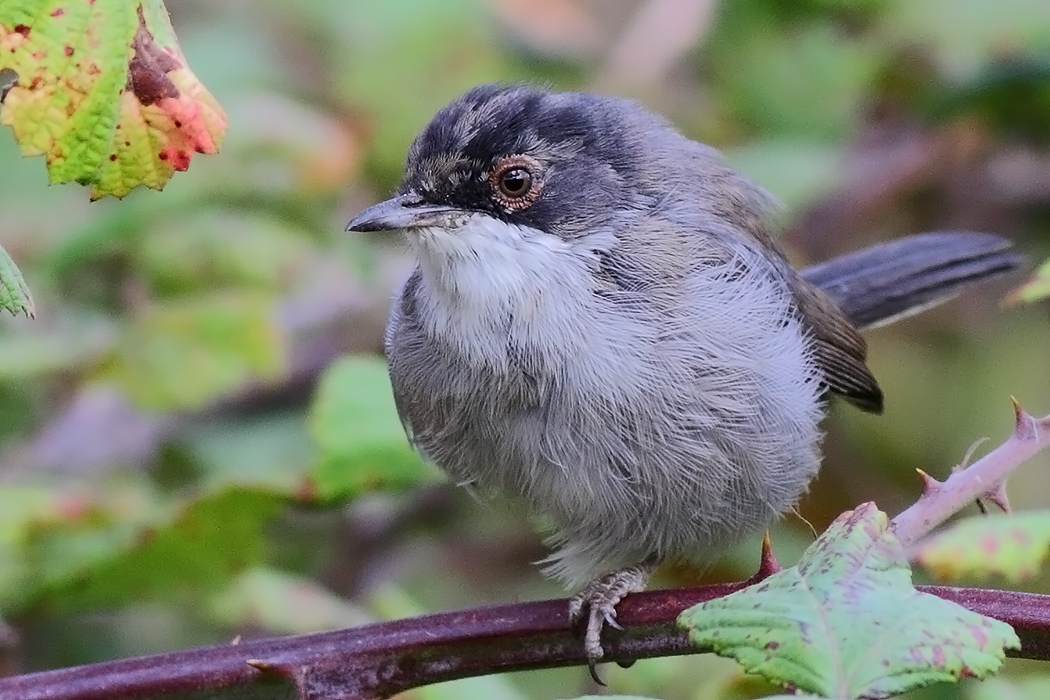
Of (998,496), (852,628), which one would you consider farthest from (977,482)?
(852,628)

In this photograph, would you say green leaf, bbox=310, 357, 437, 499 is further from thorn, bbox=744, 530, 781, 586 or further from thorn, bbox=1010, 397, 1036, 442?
thorn, bbox=1010, 397, 1036, 442

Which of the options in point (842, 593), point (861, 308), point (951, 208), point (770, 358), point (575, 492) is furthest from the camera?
Answer: point (951, 208)

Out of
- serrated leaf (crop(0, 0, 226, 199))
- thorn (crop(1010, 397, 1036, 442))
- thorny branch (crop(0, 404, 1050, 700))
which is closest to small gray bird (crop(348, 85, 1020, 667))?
thorny branch (crop(0, 404, 1050, 700))

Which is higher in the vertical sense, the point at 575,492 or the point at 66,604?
the point at 575,492

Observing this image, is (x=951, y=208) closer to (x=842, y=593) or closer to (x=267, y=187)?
(x=267, y=187)

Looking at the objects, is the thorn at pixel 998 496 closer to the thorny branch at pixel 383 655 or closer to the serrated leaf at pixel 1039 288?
the thorny branch at pixel 383 655

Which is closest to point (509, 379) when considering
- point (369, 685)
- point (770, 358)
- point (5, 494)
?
point (770, 358)
